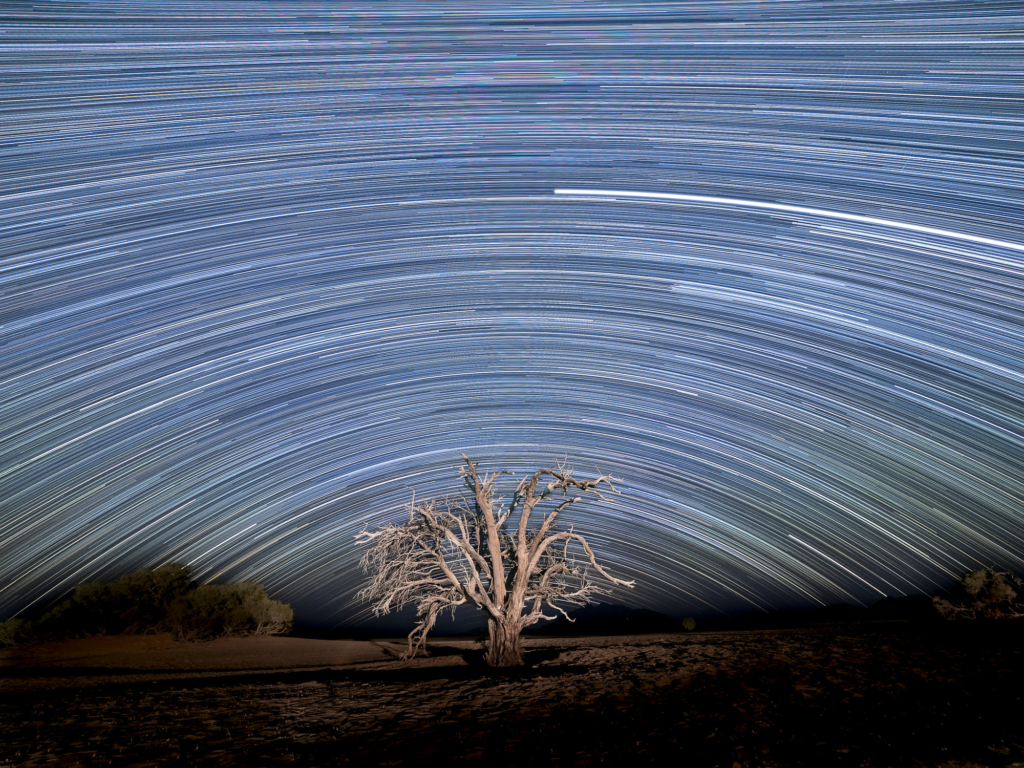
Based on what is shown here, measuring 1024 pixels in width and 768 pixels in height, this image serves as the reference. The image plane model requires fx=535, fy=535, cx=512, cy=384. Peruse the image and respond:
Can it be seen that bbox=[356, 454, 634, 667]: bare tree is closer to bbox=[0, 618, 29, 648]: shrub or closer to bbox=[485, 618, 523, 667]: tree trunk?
bbox=[485, 618, 523, 667]: tree trunk

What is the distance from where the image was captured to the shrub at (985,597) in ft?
92.6

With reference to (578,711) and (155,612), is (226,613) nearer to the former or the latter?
(155,612)

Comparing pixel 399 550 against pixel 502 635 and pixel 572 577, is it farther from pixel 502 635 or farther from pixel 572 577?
pixel 572 577

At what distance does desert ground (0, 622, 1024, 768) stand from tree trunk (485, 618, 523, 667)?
1.85ft

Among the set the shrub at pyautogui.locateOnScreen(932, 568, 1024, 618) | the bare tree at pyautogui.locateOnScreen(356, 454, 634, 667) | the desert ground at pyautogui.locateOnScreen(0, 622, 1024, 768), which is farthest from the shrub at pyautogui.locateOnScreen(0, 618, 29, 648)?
the shrub at pyautogui.locateOnScreen(932, 568, 1024, 618)

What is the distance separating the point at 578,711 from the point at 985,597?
30.9 metres

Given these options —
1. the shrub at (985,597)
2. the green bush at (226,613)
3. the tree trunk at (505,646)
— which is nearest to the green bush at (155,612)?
the green bush at (226,613)

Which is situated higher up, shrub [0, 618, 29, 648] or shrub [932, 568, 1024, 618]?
shrub [932, 568, 1024, 618]

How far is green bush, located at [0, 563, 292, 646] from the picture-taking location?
110 ft

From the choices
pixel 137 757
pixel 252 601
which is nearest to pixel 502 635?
pixel 137 757

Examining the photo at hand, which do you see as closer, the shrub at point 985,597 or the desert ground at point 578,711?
the desert ground at point 578,711

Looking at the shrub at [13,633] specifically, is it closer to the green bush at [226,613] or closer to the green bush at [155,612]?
the green bush at [155,612]

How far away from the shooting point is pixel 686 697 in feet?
36.5

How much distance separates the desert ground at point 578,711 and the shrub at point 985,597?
10.3m
